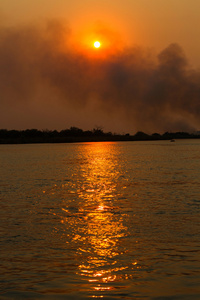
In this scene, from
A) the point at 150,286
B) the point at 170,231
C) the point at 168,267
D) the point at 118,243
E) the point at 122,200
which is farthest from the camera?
the point at 122,200

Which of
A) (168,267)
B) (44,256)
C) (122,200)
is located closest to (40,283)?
(44,256)

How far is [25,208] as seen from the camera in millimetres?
20750

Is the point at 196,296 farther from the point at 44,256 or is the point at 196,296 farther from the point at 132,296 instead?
the point at 44,256

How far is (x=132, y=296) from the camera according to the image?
353 inches

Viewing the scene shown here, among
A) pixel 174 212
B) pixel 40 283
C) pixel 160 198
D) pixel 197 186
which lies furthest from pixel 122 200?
pixel 40 283

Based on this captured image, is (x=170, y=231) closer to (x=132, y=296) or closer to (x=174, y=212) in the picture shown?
(x=174, y=212)

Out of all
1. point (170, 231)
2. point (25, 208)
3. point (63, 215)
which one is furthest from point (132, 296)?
point (25, 208)

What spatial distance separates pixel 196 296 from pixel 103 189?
21.2 m

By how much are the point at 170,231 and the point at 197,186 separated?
51.2 ft

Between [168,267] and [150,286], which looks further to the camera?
[168,267]

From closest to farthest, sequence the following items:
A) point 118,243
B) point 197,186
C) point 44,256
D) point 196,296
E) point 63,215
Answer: point 196,296, point 44,256, point 118,243, point 63,215, point 197,186

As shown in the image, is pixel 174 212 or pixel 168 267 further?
pixel 174 212

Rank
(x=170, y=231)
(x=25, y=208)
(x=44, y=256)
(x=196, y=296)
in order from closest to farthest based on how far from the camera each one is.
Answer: (x=196, y=296) < (x=44, y=256) < (x=170, y=231) < (x=25, y=208)

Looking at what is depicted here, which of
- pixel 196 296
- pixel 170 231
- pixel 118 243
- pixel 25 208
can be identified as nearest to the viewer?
pixel 196 296
